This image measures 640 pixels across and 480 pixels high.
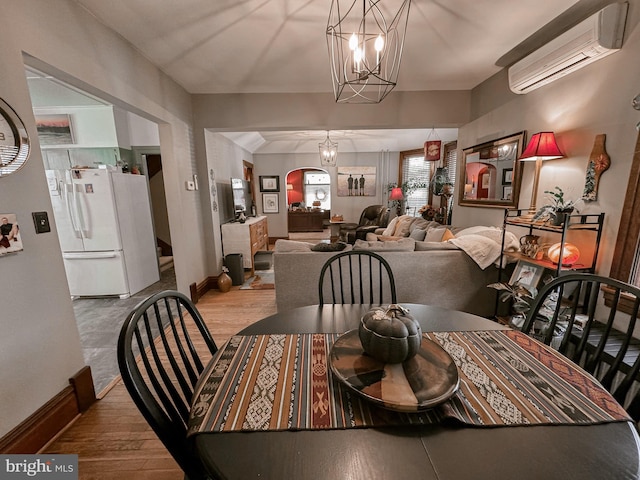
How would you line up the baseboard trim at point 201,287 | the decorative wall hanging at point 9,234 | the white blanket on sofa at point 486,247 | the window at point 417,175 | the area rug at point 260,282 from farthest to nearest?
1. the window at point 417,175
2. the area rug at point 260,282
3. the baseboard trim at point 201,287
4. the white blanket on sofa at point 486,247
5. the decorative wall hanging at point 9,234

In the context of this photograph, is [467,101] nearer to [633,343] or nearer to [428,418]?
[633,343]

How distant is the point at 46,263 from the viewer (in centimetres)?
149

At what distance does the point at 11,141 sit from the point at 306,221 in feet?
23.6

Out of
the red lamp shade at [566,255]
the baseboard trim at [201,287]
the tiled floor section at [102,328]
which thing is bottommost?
the tiled floor section at [102,328]

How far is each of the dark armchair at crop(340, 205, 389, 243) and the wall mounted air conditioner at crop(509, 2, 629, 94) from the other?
366cm

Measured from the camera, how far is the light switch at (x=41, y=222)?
1.43 metres

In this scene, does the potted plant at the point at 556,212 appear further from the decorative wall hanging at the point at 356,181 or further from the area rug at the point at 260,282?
the decorative wall hanging at the point at 356,181

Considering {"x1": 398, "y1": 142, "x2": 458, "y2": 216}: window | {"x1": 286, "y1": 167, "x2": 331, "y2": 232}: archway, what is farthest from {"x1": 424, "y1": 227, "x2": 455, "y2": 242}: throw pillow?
{"x1": 286, "y1": 167, "x2": 331, "y2": 232}: archway

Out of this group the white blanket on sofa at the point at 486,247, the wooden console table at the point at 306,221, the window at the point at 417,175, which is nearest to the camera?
the white blanket on sofa at the point at 486,247

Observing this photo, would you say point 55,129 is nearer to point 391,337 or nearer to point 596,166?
→ point 391,337

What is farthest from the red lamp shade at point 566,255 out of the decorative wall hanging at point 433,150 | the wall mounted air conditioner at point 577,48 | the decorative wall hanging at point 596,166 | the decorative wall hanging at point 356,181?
the decorative wall hanging at point 356,181

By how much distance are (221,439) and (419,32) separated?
278 cm

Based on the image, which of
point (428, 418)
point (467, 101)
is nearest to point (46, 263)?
point (428, 418)

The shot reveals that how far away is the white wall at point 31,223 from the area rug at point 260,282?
2177 mm
